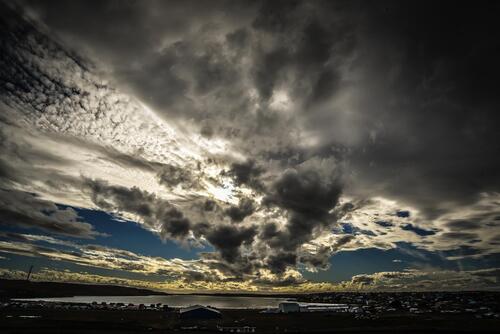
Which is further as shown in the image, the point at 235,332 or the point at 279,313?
the point at 279,313

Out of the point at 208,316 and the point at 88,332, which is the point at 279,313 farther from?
the point at 88,332

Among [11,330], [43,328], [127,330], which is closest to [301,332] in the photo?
[127,330]

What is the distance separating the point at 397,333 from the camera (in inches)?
3430

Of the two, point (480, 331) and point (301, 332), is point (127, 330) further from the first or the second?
point (480, 331)

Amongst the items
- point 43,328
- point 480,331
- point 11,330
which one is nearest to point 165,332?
point 43,328

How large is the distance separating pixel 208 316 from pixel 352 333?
221 feet

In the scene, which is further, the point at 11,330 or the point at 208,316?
the point at 208,316

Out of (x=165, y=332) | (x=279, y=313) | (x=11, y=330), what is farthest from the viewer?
(x=279, y=313)

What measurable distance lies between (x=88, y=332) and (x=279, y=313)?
112m

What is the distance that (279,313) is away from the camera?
556ft

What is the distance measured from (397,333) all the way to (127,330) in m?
79.1

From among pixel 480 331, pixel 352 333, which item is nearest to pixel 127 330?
pixel 352 333

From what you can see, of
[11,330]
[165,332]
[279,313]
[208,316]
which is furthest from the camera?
[279,313]

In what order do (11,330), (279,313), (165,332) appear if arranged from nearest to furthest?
(11,330) < (165,332) < (279,313)
